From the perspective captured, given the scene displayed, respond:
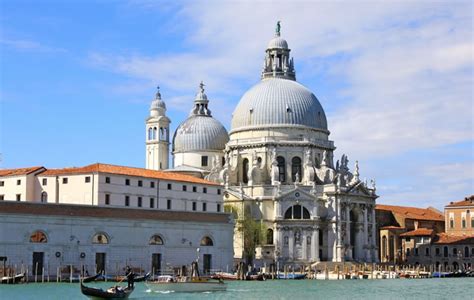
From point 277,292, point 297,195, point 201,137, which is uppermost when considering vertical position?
point 201,137

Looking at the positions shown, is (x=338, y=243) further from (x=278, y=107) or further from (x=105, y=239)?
(x=105, y=239)

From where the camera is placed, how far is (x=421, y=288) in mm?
52250

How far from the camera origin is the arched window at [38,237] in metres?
50.2

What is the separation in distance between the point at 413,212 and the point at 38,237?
2130 inches

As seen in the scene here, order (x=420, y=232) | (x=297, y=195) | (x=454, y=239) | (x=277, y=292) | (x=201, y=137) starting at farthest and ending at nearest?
(x=420, y=232)
(x=201, y=137)
(x=454, y=239)
(x=297, y=195)
(x=277, y=292)

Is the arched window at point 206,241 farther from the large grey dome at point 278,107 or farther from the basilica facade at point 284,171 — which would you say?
the large grey dome at point 278,107

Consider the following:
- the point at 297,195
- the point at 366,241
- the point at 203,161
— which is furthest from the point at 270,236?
the point at 203,161

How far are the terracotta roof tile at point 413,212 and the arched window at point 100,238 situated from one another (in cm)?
4473

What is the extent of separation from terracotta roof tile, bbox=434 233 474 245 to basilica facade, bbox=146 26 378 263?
6.95 meters

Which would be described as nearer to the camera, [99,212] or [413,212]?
[99,212]

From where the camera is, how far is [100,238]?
53094mm

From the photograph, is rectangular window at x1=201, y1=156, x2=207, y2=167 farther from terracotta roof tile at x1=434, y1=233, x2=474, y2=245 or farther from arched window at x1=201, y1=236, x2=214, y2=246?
arched window at x1=201, y1=236, x2=214, y2=246

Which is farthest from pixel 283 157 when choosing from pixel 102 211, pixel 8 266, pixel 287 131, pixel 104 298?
pixel 104 298

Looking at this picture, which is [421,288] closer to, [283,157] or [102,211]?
[102,211]
